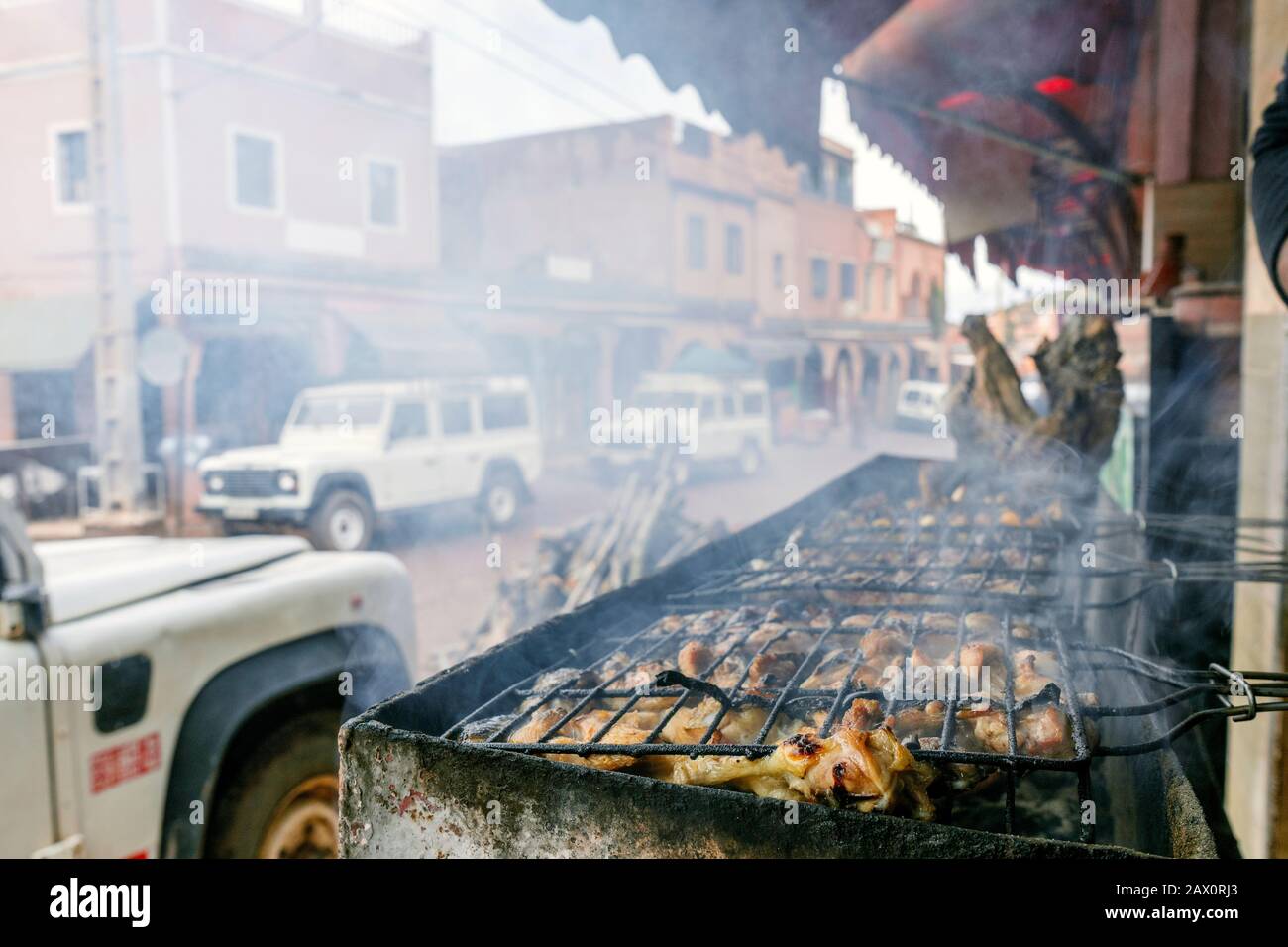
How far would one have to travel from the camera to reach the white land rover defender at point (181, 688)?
8.95 feet

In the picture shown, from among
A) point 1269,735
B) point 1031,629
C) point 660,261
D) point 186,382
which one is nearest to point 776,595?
point 1031,629

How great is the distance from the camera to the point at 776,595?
121 inches

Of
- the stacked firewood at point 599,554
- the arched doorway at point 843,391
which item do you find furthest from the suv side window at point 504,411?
the arched doorway at point 843,391

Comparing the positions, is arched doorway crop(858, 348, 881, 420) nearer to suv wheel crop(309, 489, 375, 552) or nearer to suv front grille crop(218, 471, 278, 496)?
suv wheel crop(309, 489, 375, 552)

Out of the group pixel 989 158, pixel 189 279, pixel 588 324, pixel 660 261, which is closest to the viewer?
pixel 989 158

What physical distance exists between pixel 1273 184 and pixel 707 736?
1739mm

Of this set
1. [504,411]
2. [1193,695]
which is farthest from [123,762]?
[504,411]

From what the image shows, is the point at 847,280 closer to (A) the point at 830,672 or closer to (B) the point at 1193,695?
(A) the point at 830,672

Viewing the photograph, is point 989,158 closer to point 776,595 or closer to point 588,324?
point 776,595

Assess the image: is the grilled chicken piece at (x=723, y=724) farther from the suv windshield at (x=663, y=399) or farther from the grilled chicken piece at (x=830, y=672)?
the suv windshield at (x=663, y=399)

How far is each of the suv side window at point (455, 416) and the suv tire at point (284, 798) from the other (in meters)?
11.8

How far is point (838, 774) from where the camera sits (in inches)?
59.9

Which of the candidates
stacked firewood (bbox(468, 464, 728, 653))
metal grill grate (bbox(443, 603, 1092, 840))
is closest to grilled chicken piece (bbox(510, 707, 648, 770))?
metal grill grate (bbox(443, 603, 1092, 840))

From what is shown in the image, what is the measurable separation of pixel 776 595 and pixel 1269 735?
164cm
